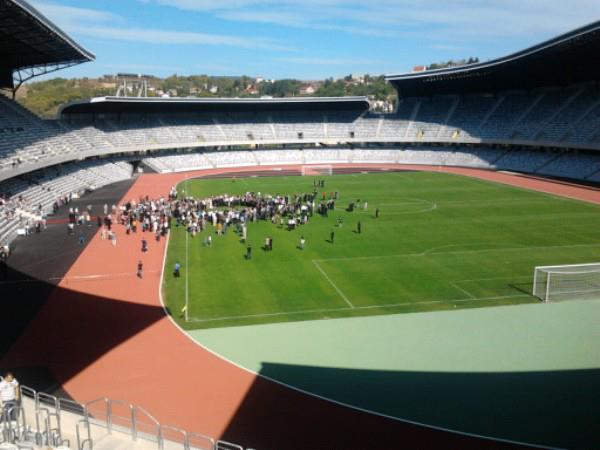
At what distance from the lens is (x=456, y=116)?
7631 cm

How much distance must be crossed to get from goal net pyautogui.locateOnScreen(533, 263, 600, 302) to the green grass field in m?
0.57

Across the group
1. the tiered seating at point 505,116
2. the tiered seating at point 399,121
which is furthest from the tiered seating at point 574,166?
the tiered seating at point 399,121

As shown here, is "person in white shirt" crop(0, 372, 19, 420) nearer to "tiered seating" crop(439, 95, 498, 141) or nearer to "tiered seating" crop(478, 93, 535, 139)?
"tiered seating" crop(478, 93, 535, 139)

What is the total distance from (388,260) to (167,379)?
14.4 m

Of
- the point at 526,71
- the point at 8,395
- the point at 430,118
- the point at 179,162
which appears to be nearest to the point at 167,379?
the point at 8,395

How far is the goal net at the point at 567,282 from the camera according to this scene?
21.7 meters

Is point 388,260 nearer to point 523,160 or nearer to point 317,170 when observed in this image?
point 317,170

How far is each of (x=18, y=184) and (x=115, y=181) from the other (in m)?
15.5

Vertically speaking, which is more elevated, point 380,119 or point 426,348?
point 380,119

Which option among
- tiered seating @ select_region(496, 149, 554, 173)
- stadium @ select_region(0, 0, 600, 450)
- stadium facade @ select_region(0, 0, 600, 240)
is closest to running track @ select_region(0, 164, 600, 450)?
stadium @ select_region(0, 0, 600, 450)

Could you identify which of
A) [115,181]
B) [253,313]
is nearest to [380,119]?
[115,181]

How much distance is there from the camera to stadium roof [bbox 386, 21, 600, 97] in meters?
48.8

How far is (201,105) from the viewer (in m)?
74.6

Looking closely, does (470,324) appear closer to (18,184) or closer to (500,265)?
(500,265)
